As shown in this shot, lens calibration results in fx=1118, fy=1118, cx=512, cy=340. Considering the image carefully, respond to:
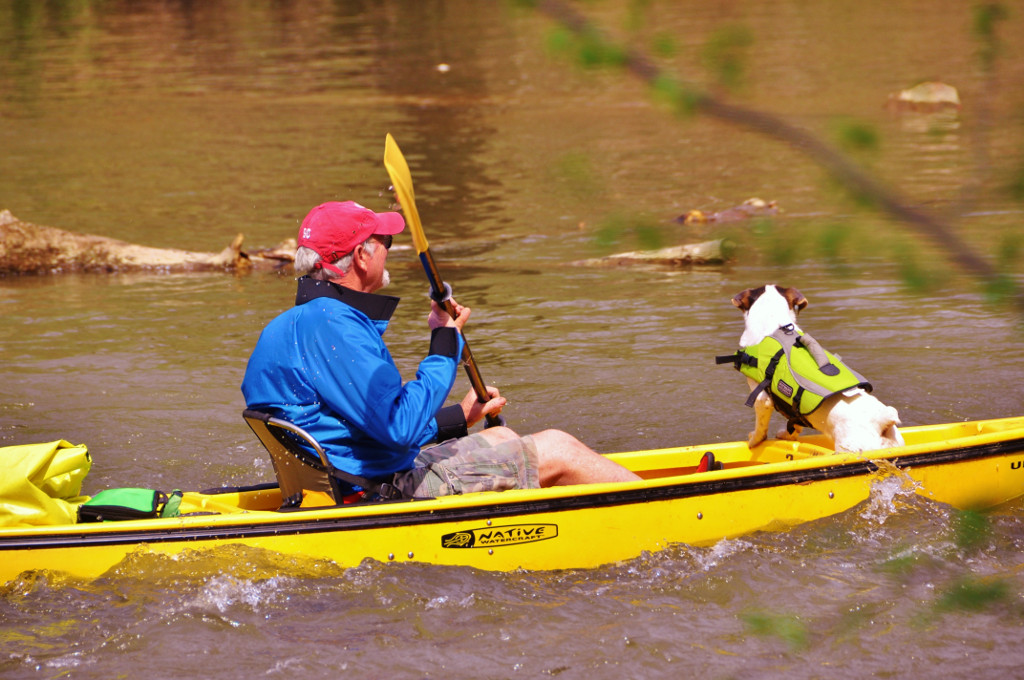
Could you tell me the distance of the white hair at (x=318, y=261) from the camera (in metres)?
3.98

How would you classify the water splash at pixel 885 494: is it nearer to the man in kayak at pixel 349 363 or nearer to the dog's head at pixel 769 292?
the dog's head at pixel 769 292

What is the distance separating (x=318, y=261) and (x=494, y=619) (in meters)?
1.47

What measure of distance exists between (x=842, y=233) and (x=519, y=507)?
308 cm

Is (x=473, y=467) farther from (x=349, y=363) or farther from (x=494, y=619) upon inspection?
(x=349, y=363)

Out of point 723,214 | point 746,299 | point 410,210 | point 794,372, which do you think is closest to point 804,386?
point 794,372

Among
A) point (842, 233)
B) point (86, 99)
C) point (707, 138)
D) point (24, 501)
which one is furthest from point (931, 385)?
point (86, 99)

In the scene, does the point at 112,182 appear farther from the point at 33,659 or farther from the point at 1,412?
the point at 33,659

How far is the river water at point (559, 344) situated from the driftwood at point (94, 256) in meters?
0.24

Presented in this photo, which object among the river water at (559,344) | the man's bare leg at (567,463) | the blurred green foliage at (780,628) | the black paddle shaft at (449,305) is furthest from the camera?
the man's bare leg at (567,463)

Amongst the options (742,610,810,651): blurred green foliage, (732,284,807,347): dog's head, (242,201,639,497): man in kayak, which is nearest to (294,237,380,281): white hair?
(242,201,639,497): man in kayak

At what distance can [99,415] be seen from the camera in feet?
22.4

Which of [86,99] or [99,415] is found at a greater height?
[86,99]

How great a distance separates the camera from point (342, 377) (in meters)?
3.85

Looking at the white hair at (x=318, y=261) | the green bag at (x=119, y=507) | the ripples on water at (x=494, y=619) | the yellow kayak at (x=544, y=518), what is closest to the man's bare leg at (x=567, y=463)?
the yellow kayak at (x=544, y=518)
